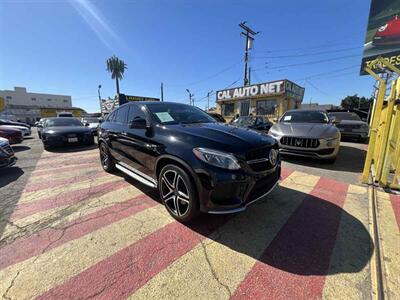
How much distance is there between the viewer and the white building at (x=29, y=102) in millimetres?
51906

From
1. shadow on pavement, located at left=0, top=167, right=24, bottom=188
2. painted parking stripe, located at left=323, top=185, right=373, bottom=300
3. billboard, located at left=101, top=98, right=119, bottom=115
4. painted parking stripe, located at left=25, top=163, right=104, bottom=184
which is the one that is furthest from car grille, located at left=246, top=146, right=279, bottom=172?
billboard, located at left=101, top=98, right=119, bottom=115

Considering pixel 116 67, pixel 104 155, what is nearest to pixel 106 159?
pixel 104 155

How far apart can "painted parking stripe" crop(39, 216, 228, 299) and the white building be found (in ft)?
206

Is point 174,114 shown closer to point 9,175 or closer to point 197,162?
point 197,162

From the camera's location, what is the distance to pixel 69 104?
7612 centimetres

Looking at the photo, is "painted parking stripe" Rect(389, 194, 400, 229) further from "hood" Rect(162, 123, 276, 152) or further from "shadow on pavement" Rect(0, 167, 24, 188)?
"shadow on pavement" Rect(0, 167, 24, 188)

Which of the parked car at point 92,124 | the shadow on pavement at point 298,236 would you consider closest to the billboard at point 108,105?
the parked car at point 92,124

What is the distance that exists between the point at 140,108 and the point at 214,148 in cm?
192

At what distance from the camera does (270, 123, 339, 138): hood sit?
5043mm

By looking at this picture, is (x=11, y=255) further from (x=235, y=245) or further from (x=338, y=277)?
(x=338, y=277)

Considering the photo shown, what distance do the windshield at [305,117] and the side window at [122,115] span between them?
17.1ft

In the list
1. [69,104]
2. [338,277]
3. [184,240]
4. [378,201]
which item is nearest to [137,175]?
[184,240]

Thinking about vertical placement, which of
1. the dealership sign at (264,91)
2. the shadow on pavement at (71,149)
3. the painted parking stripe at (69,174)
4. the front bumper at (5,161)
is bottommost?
the painted parking stripe at (69,174)

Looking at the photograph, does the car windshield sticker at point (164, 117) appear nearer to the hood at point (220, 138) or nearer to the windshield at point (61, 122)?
the hood at point (220, 138)
